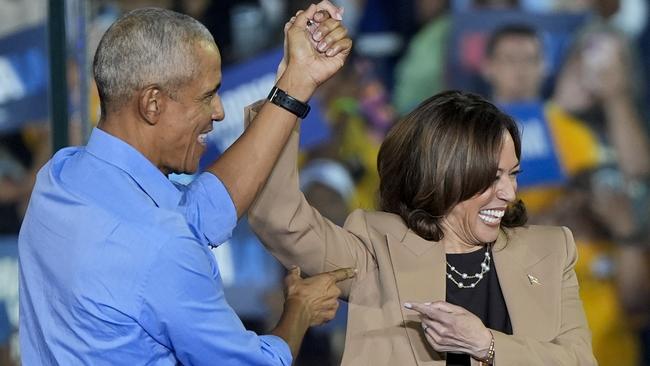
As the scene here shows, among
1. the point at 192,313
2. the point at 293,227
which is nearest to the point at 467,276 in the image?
the point at 293,227

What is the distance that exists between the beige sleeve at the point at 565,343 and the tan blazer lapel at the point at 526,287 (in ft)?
0.10

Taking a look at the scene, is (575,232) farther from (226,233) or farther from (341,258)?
(226,233)

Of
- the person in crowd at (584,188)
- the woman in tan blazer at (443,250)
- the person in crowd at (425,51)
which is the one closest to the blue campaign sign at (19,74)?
the person in crowd at (425,51)

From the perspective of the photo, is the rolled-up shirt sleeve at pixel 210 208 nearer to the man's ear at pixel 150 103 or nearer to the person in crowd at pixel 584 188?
the man's ear at pixel 150 103

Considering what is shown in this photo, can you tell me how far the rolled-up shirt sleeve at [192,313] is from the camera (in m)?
1.85

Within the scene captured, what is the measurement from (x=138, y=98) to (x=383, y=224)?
0.80 meters

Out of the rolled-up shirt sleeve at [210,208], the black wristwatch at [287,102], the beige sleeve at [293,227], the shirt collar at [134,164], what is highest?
the black wristwatch at [287,102]

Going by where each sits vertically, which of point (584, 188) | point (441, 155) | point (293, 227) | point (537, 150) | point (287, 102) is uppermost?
point (287, 102)

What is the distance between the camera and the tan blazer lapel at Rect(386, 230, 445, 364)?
8.13 feet

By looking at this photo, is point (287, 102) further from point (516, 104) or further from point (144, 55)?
point (516, 104)

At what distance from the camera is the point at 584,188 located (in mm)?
4738

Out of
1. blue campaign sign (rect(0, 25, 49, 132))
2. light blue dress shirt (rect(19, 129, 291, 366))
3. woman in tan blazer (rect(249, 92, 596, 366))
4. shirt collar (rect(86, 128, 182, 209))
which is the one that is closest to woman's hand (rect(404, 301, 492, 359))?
woman in tan blazer (rect(249, 92, 596, 366))

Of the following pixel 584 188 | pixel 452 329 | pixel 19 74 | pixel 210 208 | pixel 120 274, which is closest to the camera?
pixel 120 274

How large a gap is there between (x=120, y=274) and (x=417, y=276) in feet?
2.74
